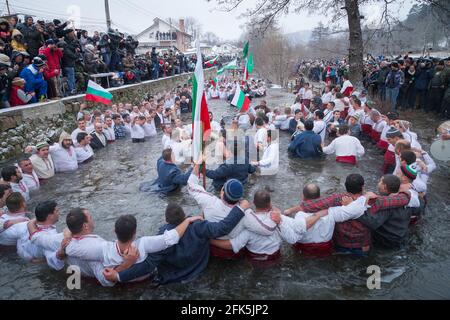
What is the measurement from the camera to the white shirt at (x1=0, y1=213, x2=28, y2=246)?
154 inches

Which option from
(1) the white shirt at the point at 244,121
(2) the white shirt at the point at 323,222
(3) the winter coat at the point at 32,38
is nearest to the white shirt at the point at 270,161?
(2) the white shirt at the point at 323,222

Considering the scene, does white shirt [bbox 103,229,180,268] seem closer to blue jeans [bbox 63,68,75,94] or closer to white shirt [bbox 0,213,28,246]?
white shirt [bbox 0,213,28,246]

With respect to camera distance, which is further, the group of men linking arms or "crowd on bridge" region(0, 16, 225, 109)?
"crowd on bridge" region(0, 16, 225, 109)

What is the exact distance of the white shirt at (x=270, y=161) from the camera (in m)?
6.66

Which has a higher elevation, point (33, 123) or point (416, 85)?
point (416, 85)

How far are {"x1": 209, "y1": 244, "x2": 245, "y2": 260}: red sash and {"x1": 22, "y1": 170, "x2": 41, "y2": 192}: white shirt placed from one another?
433 cm

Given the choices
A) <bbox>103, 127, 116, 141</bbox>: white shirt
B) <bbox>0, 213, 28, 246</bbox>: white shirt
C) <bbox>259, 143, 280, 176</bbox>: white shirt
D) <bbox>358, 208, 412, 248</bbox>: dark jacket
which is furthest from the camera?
<bbox>103, 127, 116, 141</bbox>: white shirt

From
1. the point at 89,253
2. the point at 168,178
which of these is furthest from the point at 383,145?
the point at 89,253

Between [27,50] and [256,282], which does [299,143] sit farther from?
[27,50]

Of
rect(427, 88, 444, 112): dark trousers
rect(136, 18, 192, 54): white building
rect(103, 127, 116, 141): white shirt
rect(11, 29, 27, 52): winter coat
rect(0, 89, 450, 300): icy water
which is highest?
rect(136, 18, 192, 54): white building

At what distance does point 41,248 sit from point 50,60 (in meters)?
7.66

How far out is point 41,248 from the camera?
3.72m

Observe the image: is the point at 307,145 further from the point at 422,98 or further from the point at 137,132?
the point at 422,98

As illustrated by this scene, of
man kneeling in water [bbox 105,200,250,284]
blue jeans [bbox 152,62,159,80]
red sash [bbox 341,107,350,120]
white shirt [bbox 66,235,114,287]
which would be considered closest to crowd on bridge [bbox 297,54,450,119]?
red sash [bbox 341,107,350,120]
